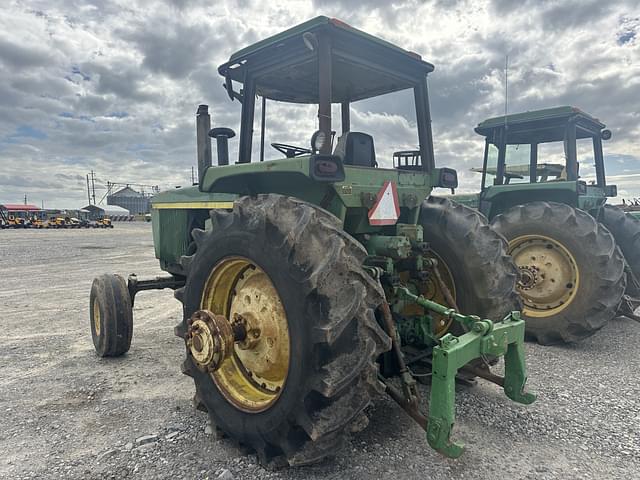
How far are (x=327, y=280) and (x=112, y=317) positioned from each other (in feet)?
9.20

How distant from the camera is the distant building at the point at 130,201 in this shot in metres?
72.2

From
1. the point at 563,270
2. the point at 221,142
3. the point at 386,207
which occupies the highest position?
the point at 221,142

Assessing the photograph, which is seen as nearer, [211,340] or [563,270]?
[211,340]

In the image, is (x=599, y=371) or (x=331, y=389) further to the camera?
(x=599, y=371)

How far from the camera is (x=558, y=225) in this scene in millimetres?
5086

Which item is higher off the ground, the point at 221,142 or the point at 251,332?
the point at 221,142

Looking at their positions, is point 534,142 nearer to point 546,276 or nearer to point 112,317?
point 546,276

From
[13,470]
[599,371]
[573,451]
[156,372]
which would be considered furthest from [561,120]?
[13,470]

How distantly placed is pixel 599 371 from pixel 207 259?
3.61 meters

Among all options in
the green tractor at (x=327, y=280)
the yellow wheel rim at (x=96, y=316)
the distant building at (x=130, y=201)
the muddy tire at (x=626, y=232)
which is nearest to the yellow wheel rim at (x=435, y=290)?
the green tractor at (x=327, y=280)

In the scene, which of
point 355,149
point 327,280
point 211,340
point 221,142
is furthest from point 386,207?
point 221,142

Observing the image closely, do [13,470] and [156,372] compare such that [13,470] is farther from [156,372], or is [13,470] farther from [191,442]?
[156,372]

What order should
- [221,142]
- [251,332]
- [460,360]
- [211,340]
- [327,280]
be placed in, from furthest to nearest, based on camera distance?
[221,142]
[251,332]
[211,340]
[460,360]
[327,280]

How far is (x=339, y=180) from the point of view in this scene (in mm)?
2480
